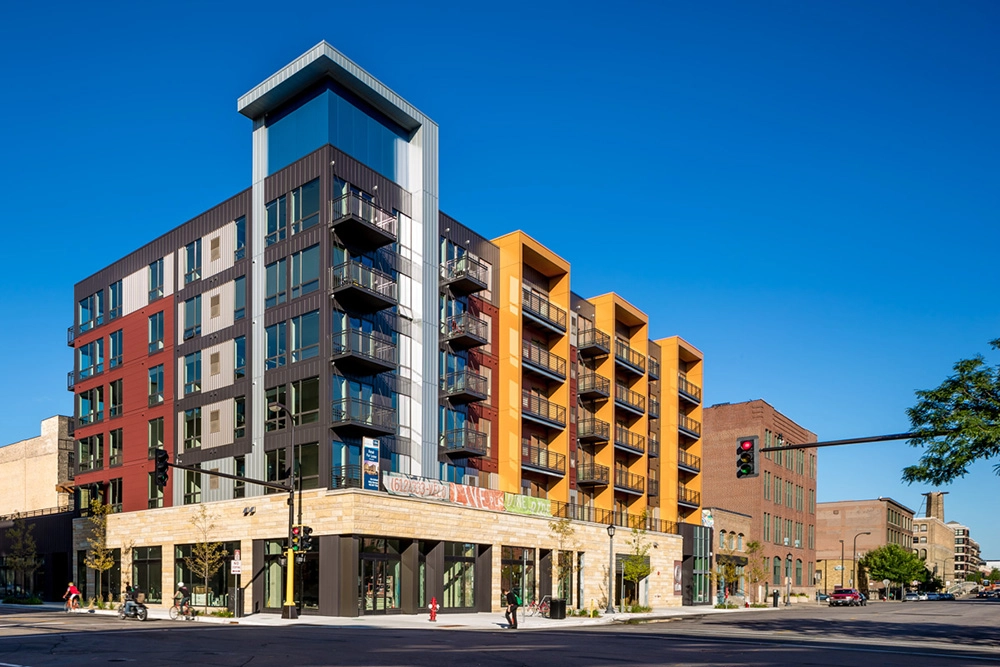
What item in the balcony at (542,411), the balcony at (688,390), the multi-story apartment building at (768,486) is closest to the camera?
the balcony at (542,411)

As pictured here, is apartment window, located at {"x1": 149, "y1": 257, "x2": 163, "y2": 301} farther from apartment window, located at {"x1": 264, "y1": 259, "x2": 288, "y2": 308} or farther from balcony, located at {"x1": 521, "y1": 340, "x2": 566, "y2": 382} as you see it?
balcony, located at {"x1": 521, "y1": 340, "x2": 566, "y2": 382}

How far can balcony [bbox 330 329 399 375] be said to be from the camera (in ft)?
136

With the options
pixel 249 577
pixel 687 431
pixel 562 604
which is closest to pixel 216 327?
pixel 249 577

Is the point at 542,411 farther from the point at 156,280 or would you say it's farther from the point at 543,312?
the point at 156,280

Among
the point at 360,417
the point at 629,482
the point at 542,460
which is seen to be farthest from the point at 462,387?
the point at 629,482

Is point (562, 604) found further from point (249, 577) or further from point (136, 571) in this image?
point (136, 571)

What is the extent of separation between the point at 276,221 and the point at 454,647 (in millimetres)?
27762

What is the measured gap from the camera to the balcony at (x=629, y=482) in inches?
2530

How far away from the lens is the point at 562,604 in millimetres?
42938

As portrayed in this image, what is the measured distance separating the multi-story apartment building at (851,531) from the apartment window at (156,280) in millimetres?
126069

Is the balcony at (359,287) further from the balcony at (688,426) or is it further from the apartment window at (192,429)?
the balcony at (688,426)

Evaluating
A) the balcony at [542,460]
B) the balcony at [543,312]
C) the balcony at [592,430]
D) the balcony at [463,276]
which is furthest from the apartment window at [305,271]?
the balcony at [592,430]

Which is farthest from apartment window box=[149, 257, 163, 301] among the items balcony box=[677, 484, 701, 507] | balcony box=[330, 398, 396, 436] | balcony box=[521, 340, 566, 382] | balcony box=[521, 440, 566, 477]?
balcony box=[677, 484, 701, 507]

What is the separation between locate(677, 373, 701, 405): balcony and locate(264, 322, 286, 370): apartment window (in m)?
39.4
